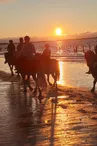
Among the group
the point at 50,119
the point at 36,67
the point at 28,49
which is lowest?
the point at 50,119

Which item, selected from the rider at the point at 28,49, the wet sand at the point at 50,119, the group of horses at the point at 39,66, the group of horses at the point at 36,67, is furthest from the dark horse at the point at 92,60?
the rider at the point at 28,49

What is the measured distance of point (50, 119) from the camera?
10602 mm

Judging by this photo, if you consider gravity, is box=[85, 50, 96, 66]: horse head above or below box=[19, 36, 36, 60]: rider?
below

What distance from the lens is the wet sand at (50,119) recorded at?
844cm

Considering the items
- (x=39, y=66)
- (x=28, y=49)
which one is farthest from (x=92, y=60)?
(x=28, y=49)

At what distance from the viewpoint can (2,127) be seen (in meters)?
9.86

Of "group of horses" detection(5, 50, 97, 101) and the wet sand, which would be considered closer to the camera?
the wet sand

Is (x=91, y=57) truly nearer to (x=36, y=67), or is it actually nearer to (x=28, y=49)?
(x=36, y=67)

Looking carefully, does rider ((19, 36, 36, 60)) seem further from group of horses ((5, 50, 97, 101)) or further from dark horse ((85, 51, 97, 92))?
dark horse ((85, 51, 97, 92))

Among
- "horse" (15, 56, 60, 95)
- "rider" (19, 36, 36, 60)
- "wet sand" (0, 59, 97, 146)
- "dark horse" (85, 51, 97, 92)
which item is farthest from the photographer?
"dark horse" (85, 51, 97, 92)

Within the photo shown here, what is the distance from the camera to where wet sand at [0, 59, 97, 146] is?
8.44 metres

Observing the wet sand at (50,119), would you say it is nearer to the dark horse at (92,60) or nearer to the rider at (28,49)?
the dark horse at (92,60)

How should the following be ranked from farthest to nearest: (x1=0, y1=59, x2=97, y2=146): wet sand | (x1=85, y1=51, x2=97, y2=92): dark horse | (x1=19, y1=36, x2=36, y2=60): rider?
(x1=85, y1=51, x2=97, y2=92): dark horse < (x1=19, y1=36, x2=36, y2=60): rider < (x1=0, y1=59, x2=97, y2=146): wet sand

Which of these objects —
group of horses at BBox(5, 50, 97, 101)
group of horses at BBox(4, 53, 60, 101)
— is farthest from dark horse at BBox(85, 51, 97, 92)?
group of horses at BBox(4, 53, 60, 101)
